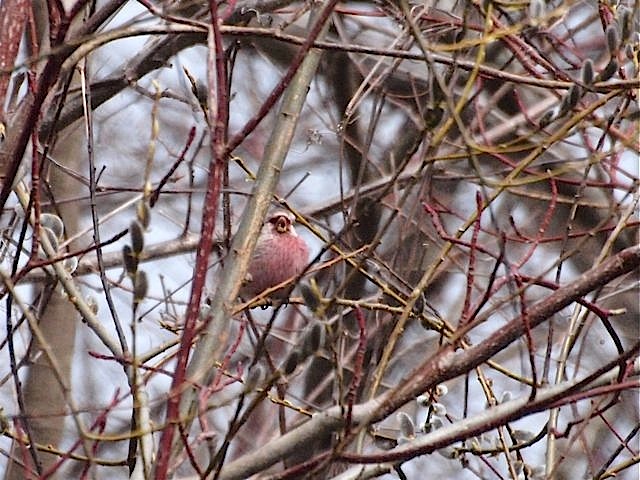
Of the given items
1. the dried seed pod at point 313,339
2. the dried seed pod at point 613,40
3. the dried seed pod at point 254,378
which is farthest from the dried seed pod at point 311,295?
the dried seed pod at point 613,40

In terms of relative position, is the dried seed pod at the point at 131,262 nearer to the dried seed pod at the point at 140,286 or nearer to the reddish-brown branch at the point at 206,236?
the dried seed pod at the point at 140,286

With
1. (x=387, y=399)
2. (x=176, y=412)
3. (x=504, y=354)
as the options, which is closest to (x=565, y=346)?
(x=387, y=399)

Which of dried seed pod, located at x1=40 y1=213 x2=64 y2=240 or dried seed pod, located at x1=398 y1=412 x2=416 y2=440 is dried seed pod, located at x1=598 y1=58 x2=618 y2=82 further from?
dried seed pod, located at x1=40 y1=213 x2=64 y2=240

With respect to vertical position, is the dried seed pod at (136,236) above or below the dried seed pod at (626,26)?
below

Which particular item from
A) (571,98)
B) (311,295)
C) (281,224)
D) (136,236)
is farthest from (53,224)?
(281,224)

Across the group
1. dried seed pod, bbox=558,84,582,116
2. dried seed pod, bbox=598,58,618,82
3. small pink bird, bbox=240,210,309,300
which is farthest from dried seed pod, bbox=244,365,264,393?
small pink bird, bbox=240,210,309,300

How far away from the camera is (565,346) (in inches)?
147

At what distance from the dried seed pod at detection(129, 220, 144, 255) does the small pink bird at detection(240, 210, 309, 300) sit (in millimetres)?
2607

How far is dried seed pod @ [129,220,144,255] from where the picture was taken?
2.20 meters

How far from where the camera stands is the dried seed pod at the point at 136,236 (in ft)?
7.22

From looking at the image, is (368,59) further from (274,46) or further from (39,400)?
(39,400)

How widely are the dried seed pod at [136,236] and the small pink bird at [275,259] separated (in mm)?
2607

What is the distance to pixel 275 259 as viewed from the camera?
4895 millimetres

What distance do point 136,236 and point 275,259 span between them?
2696 mm
